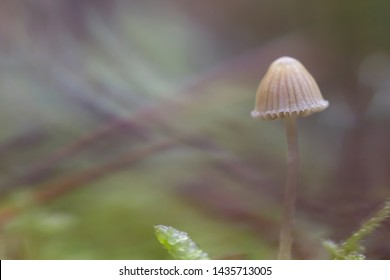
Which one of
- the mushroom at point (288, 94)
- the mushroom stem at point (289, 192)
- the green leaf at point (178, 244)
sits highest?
the mushroom at point (288, 94)

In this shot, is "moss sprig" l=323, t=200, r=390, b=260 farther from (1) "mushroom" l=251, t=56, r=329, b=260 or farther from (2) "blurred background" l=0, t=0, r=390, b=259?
(1) "mushroom" l=251, t=56, r=329, b=260

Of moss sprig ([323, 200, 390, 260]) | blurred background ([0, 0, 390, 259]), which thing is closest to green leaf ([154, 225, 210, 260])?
blurred background ([0, 0, 390, 259])

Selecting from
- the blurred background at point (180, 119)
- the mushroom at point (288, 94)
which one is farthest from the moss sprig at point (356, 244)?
the mushroom at point (288, 94)

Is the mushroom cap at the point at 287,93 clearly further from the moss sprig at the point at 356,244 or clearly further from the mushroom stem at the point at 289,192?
the moss sprig at the point at 356,244

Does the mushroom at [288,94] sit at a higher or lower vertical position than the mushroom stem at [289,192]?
higher

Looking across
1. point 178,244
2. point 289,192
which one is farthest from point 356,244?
point 178,244

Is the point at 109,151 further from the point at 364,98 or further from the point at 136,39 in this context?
the point at 364,98

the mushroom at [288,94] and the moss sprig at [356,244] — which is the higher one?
the mushroom at [288,94]
